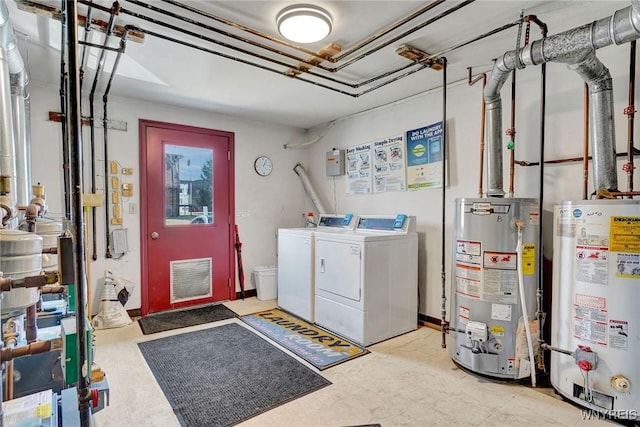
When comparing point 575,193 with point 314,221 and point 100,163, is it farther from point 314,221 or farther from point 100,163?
point 100,163

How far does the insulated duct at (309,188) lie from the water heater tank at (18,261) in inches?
137

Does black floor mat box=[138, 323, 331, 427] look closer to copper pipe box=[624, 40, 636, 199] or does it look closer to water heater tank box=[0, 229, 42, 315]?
water heater tank box=[0, 229, 42, 315]

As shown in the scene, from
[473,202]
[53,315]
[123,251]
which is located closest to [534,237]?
[473,202]

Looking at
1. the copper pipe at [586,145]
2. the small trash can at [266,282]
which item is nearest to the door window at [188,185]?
the small trash can at [266,282]

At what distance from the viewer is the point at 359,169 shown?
4.05 meters

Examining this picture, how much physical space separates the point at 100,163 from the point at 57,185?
0.43 meters

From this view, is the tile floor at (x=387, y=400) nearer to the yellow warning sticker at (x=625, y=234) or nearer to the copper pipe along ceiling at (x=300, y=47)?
the yellow warning sticker at (x=625, y=234)

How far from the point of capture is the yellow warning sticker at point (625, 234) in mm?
1749

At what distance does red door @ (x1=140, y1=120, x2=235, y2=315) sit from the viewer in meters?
3.65

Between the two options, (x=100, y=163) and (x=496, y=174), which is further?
(x=100, y=163)

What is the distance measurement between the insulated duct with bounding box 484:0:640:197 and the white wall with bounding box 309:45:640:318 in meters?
0.34

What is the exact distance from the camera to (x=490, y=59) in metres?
2.61

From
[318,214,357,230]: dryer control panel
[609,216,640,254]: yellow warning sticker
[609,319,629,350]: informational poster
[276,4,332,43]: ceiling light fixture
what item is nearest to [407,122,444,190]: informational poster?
[318,214,357,230]: dryer control panel

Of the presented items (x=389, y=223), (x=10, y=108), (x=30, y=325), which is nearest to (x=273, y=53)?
(x=10, y=108)
